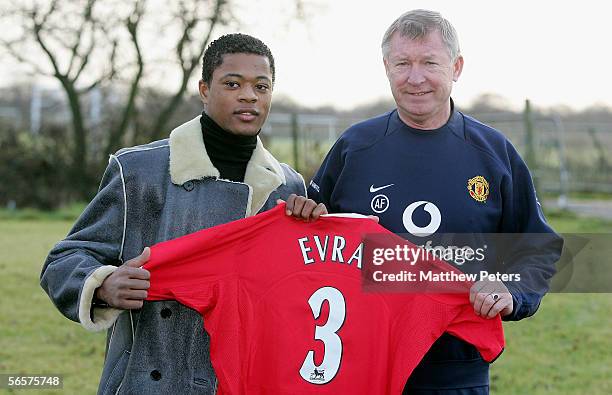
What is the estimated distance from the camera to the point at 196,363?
3117mm

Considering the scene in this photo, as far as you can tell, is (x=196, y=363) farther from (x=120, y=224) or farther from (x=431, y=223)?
(x=431, y=223)

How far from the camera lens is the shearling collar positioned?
3174mm

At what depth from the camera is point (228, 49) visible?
10.5 ft

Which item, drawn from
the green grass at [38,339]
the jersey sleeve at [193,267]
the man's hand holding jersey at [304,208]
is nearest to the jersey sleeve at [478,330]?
the man's hand holding jersey at [304,208]

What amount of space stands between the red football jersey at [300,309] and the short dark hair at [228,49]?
0.63 metres

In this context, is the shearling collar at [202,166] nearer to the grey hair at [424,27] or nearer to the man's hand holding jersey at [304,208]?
the man's hand holding jersey at [304,208]

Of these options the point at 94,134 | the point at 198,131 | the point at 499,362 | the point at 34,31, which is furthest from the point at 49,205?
the point at 198,131

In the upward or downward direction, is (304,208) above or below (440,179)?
below

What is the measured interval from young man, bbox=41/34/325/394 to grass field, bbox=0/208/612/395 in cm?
344

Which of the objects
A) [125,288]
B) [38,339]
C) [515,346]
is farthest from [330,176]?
[38,339]

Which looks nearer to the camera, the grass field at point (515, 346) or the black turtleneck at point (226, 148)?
the black turtleneck at point (226, 148)

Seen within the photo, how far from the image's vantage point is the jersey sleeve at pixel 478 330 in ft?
9.93

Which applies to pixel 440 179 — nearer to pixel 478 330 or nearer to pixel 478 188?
pixel 478 188

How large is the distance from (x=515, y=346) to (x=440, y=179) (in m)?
4.92
